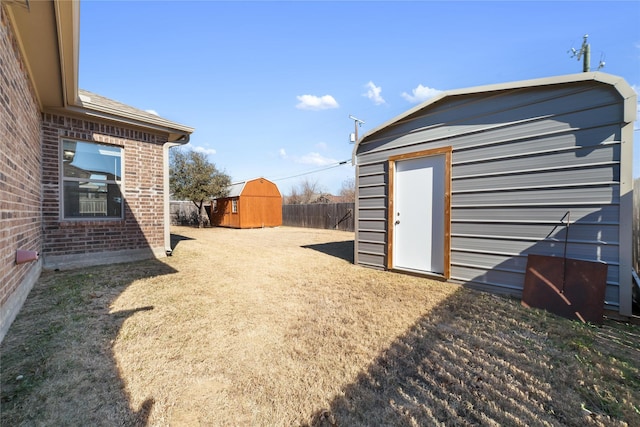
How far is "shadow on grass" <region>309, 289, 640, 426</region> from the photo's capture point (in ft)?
5.49

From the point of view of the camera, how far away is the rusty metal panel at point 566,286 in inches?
127

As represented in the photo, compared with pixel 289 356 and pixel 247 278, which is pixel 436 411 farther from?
pixel 247 278

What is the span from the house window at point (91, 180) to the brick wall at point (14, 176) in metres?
1.22

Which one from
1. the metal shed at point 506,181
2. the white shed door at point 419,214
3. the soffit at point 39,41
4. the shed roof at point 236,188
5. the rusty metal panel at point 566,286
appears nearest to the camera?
the soffit at point 39,41

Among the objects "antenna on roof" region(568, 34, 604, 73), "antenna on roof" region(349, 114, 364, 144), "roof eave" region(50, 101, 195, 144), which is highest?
"antenna on roof" region(349, 114, 364, 144)

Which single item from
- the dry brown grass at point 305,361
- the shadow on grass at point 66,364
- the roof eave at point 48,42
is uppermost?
the roof eave at point 48,42

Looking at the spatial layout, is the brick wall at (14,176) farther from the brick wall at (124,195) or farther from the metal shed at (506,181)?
the metal shed at (506,181)

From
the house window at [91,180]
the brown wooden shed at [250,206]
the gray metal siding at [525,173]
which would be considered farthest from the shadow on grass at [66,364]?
the brown wooden shed at [250,206]

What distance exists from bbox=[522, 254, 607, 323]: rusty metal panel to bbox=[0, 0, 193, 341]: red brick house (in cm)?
589

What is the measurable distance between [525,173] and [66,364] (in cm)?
569

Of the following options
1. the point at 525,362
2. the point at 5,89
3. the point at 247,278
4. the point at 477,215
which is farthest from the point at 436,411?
the point at 5,89

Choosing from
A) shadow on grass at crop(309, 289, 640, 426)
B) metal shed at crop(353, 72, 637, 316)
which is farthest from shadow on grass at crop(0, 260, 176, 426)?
metal shed at crop(353, 72, 637, 316)

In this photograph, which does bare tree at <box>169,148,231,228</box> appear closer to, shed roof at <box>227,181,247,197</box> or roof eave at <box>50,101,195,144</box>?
shed roof at <box>227,181,247,197</box>

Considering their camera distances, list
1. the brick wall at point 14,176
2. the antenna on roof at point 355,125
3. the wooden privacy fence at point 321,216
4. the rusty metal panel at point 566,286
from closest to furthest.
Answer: the brick wall at point 14,176
the rusty metal panel at point 566,286
the antenna on roof at point 355,125
the wooden privacy fence at point 321,216
